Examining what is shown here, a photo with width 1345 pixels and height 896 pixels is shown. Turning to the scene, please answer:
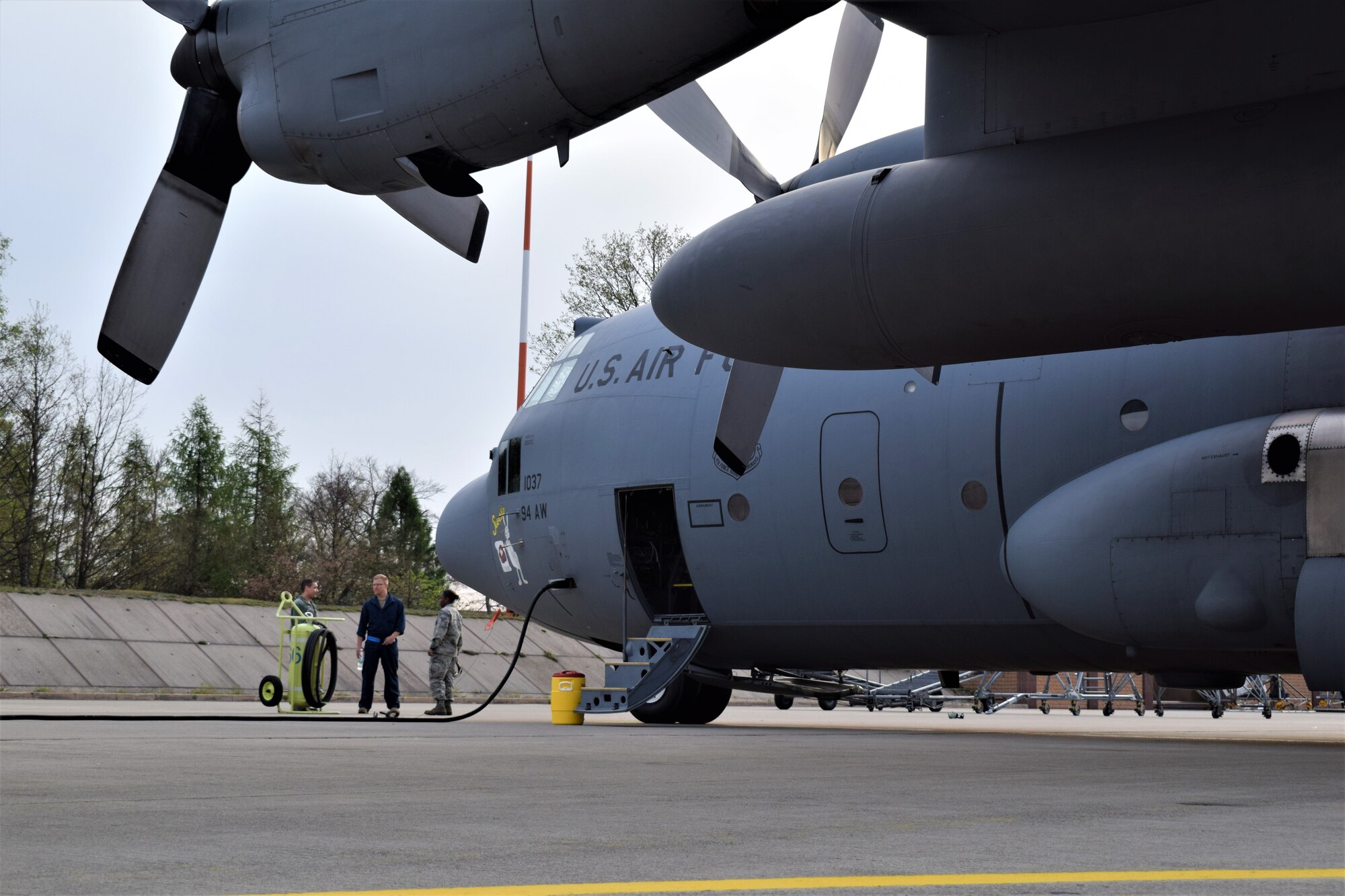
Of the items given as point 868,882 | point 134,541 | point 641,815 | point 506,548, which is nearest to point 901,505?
point 506,548

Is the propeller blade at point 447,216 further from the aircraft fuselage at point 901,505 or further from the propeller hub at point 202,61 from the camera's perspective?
the aircraft fuselage at point 901,505

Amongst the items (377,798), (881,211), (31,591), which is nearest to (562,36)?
(881,211)

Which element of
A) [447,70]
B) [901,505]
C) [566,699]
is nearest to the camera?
[447,70]

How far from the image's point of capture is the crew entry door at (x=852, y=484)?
12742mm

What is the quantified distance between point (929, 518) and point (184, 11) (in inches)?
318

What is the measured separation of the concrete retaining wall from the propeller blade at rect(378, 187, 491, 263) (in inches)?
648

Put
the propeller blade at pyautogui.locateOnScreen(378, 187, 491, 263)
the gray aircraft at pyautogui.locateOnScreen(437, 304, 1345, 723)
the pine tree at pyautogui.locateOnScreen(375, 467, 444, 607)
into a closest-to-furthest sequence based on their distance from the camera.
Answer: the propeller blade at pyautogui.locateOnScreen(378, 187, 491, 263), the gray aircraft at pyautogui.locateOnScreen(437, 304, 1345, 723), the pine tree at pyautogui.locateOnScreen(375, 467, 444, 607)

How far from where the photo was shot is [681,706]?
15484 mm

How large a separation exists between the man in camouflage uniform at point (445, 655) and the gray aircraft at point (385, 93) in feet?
36.2

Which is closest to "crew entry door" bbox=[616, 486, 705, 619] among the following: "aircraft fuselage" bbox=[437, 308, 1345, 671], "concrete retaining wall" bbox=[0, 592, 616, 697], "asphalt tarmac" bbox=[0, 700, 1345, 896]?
"aircraft fuselage" bbox=[437, 308, 1345, 671]

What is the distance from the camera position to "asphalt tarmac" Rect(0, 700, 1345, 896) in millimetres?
3547

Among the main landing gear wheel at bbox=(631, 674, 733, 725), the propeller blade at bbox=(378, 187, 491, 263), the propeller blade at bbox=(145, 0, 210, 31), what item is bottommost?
the main landing gear wheel at bbox=(631, 674, 733, 725)

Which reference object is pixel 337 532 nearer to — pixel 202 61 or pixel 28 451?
pixel 28 451

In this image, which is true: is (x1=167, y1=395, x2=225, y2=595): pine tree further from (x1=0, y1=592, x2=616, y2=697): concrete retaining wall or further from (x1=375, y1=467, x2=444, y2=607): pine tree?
(x1=0, y1=592, x2=616, y2=697): concrete retaining wall
